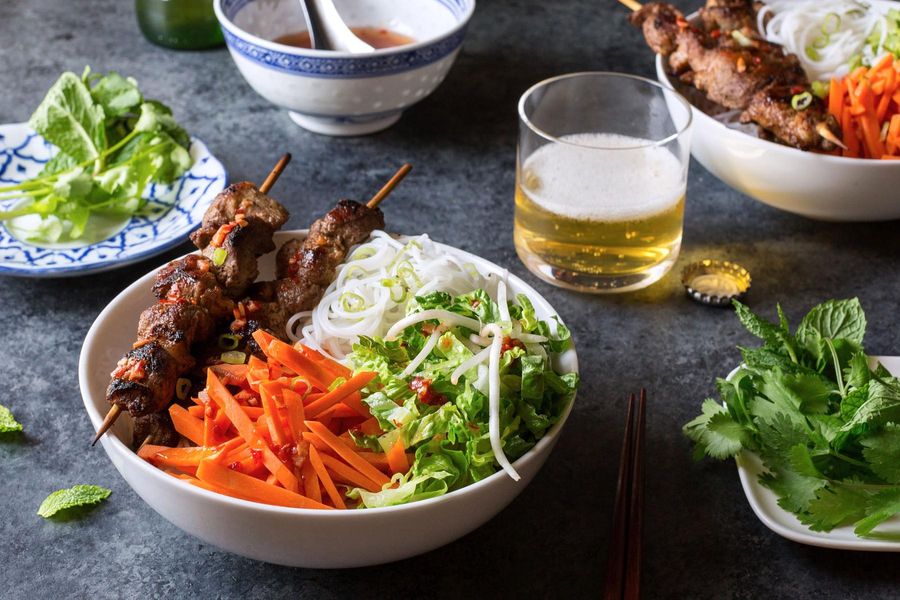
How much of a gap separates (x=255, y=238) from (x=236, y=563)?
63 centimetres

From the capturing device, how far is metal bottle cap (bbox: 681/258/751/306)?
7.43 ft

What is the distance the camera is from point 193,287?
6.04ft

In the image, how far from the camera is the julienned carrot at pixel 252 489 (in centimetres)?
144

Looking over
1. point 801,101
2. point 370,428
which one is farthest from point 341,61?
point 370,428

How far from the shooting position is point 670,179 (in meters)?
2.16

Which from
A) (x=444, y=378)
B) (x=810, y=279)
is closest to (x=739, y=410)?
(x=444, y=378)

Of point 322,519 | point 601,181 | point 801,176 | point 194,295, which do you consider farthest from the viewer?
point 801,176

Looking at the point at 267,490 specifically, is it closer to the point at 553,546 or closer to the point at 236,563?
the point at 236,563

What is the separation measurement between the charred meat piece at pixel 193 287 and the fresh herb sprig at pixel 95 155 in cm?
58

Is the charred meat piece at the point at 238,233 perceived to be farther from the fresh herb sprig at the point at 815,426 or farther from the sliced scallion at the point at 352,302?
the fresh herb sprig at the point at 815,426

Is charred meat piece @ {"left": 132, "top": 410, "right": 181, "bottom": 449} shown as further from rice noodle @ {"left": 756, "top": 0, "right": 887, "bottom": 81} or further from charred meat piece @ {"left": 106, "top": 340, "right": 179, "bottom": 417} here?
rice noodle @ {"left": 756, "top": 0, "right": 887, "bottom": 81}

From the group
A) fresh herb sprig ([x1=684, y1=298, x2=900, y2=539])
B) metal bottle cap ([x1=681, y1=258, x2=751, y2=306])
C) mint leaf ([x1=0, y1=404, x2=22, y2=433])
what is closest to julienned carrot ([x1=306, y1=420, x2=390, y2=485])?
fresh herb sprig ([x1=684, y1=298, x2=900, y2=539])

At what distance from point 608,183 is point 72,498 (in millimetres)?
1211

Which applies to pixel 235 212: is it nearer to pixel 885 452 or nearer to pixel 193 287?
pixel 193 287
